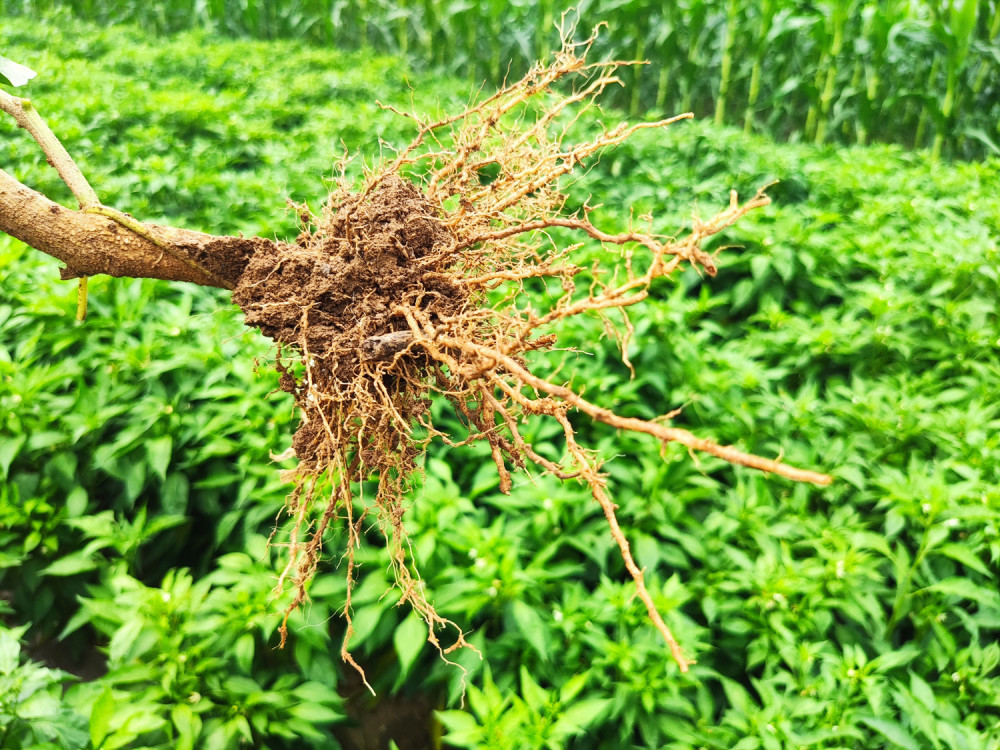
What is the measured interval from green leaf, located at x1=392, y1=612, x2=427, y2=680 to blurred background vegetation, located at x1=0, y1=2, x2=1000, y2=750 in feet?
0.03

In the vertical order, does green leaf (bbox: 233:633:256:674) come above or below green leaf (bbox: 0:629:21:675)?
below

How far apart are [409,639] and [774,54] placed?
6775 millimetres

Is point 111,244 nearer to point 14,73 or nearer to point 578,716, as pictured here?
point 14,73

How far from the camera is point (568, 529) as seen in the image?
1.95m

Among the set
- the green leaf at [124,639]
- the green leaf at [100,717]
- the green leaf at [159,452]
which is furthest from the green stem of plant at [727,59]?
the green leaf at [100,717]

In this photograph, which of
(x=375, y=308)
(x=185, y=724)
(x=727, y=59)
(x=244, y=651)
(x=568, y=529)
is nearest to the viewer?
(x=375, y=308)

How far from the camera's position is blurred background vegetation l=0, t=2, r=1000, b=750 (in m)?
1.58

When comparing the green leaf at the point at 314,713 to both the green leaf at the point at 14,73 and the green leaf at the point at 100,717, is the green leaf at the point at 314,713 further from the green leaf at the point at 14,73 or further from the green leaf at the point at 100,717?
the green leaf at the point at 14,73

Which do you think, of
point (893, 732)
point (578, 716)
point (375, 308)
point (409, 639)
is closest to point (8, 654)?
point (409, 639)

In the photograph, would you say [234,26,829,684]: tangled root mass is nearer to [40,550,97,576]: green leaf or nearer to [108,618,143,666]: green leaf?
[108,618,143,666]: green leaf

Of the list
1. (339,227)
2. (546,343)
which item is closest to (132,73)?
(339,227)

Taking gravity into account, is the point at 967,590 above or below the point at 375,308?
below

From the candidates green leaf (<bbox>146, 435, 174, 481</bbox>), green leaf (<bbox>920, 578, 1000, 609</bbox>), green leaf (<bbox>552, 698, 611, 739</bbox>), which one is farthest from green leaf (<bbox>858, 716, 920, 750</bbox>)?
green leaf (<bbox>146, 435, 174, 481</bbox>)

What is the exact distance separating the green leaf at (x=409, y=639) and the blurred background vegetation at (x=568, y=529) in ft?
0.03
